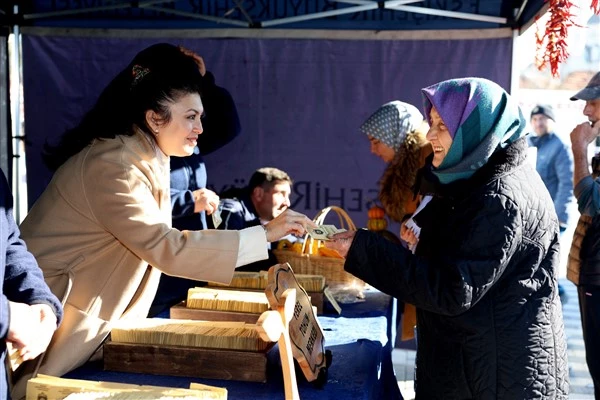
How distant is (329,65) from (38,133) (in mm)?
2246

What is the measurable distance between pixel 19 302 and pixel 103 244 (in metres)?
0.44

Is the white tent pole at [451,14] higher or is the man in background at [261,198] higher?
the white tent pole at [451,14]

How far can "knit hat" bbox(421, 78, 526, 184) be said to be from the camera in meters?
1.86

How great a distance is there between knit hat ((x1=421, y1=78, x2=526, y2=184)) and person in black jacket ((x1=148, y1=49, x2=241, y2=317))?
1.63 metres

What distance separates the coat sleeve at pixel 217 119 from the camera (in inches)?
181

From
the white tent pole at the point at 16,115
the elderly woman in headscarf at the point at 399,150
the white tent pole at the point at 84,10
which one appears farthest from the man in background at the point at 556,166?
the white tent pole at the point at 16,115

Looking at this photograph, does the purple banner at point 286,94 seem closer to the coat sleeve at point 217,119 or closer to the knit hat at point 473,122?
the coat sleeve at point 217,119

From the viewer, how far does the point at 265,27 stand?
4.97 m

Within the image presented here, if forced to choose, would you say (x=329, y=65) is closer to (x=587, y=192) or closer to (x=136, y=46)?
(x=136, y=46)

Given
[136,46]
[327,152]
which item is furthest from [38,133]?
[327,152]

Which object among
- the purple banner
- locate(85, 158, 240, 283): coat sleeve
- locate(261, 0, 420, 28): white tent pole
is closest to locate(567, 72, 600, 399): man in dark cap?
locate(261, 0, 420, 28): white tent pole

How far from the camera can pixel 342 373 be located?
209 cm

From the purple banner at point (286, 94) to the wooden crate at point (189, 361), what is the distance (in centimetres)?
316

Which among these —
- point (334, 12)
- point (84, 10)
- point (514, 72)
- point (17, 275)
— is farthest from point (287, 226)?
point (84, 10)
